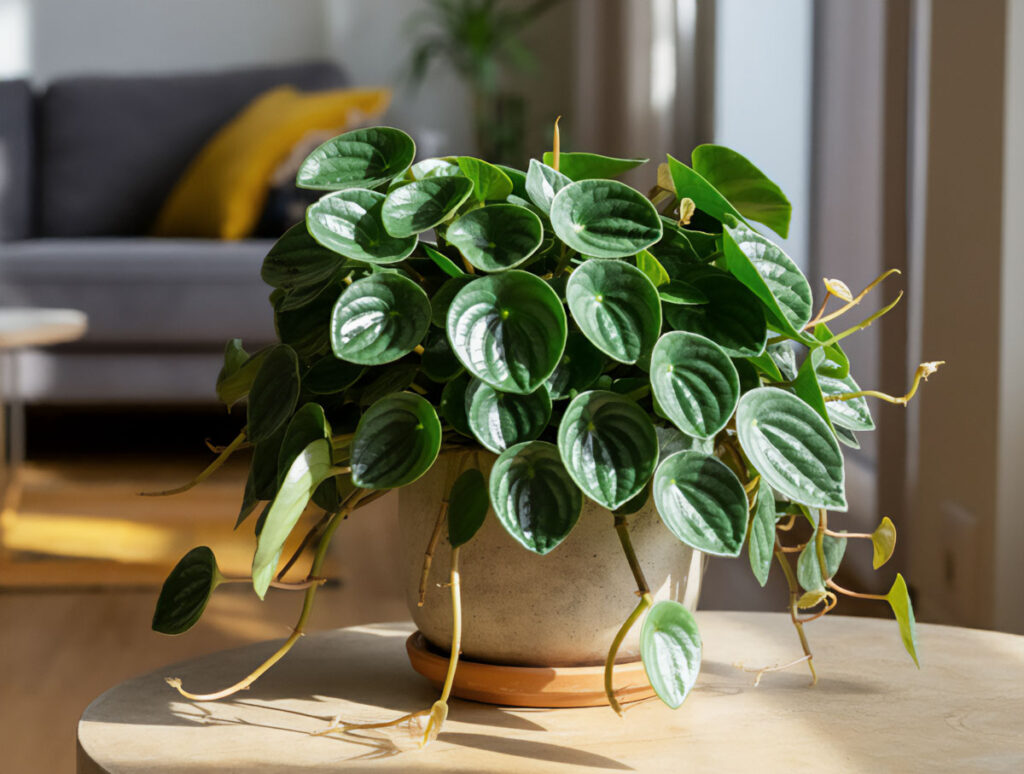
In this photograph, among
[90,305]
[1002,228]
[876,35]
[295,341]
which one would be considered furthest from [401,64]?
[295,341]

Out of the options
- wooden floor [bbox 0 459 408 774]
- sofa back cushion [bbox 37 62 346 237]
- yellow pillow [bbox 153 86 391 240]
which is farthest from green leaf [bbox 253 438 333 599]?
sofa back cushion [bbox 37 62 346 237]

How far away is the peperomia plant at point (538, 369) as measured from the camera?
50 centimetres

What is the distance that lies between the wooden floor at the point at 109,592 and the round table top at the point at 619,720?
2.77 ft

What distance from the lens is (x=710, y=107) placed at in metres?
3.40

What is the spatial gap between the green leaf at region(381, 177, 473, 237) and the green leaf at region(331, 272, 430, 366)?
0.07ft

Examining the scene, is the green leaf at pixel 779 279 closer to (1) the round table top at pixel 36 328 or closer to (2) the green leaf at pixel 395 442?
(2) the green leaf at pixel 395 442

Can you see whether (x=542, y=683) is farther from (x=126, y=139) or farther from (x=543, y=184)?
(x=126, y=139)

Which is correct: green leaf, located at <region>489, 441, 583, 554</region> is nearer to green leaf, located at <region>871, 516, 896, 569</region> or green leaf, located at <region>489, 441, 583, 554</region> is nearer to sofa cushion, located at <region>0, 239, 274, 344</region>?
green leaf, located at <region>871, 516, 896, 569</region>

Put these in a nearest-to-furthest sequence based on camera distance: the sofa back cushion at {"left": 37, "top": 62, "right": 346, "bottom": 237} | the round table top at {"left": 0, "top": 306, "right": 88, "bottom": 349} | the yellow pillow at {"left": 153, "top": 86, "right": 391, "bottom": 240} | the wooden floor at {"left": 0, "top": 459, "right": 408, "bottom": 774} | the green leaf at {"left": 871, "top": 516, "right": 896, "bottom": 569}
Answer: the green leaf at {"left": 871, "top": 516, "right": 896, "bottom": 569} < the wooden floor at {"left": 0, "top": 459, "right": 408, "bottom": 774} < the round table top at {"left": 0, "top": 306, "right": 88, "bottom": 349} < the yellow pillow at {"left": 153, "top": 86, "right": 391, "bottom": 240} < the sofa back cushion at {"left": 37, "top": 62, "right": 346, "bottom": 237}

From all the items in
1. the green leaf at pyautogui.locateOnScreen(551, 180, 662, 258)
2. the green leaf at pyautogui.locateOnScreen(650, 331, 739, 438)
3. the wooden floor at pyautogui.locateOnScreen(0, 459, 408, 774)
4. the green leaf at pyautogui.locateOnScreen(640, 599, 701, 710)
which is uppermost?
the green leaf at pyautogui.locateOnScreen(551, 180, 662, 258)

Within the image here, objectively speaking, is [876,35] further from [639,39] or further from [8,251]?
[8,251]

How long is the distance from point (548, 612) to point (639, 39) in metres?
3.32

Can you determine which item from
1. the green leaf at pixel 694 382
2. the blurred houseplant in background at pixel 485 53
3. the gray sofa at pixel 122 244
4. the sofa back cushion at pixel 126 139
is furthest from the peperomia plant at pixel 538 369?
the blurred houseplant in background at pixel 485 53

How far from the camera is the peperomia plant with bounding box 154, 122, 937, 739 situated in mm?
503
